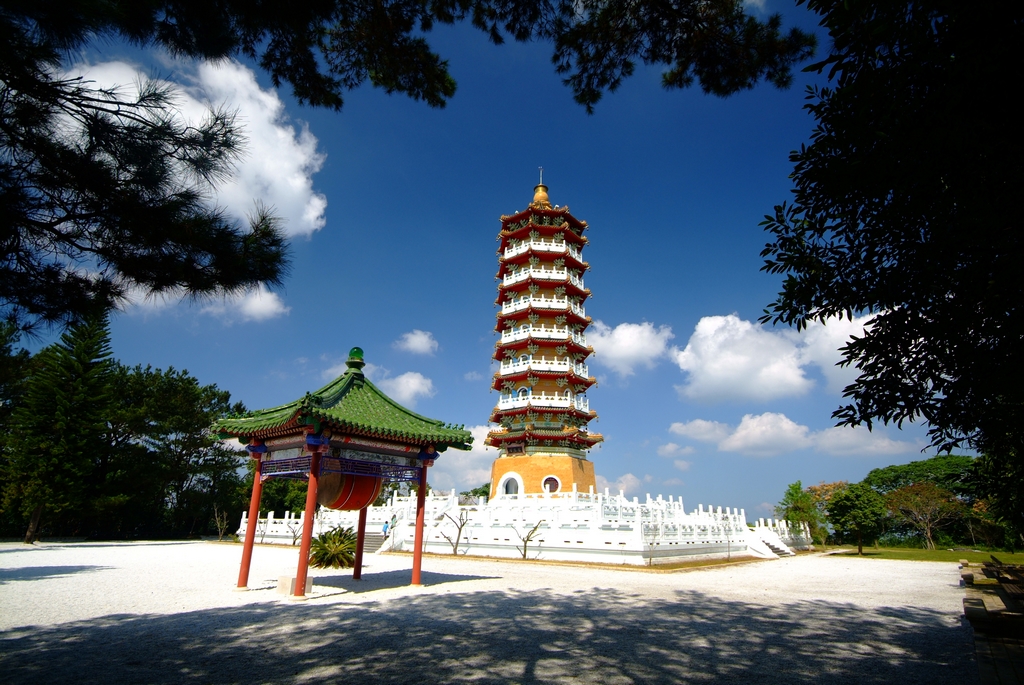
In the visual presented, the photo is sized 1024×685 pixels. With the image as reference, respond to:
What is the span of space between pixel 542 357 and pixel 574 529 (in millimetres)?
13053

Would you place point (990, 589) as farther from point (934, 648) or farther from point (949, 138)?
point (949, 138)

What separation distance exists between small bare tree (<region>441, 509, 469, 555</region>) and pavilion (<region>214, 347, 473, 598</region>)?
8.48m

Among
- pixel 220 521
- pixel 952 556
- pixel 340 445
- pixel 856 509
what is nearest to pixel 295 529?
pixel 220 521

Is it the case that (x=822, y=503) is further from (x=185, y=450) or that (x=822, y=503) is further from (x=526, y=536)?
(x=185, y=450)

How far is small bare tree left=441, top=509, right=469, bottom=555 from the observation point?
20.7 m

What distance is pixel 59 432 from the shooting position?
25.8 meters

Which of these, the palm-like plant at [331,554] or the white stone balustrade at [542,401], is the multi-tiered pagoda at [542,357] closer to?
the white stone balustrade at [542,401]

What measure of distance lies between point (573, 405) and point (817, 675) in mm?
23926

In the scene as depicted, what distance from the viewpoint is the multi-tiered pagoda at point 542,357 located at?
2828 centimetres

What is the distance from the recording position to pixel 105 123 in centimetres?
477

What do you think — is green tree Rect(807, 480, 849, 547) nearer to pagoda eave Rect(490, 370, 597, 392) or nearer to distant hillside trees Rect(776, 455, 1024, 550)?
distant hillside trees Rect(776, 455, 1024, 550)

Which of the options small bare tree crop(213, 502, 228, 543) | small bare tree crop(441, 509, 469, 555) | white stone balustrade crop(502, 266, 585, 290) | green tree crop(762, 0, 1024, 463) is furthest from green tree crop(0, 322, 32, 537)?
green tree crop(762, 0, 1024, 463)

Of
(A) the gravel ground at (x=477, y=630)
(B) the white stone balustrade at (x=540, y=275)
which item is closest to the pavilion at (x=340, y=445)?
(A) the gravel ground at (x=477, y=630)

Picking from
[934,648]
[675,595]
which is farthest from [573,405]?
[934,648]
